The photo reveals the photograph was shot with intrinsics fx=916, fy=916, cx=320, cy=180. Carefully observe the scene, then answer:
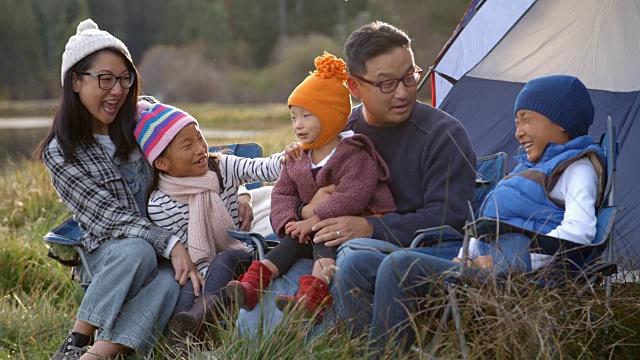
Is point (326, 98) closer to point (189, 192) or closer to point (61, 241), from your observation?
point (189, 192)

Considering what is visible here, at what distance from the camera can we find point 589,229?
2893mm

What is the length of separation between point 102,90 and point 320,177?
40.0 inches

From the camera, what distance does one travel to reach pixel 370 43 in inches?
132

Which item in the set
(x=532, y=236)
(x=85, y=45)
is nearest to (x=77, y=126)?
(x=85, y=45)

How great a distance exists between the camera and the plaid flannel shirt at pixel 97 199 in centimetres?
365

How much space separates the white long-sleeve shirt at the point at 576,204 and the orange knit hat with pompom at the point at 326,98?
0.70m

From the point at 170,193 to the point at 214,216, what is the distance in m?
0.20

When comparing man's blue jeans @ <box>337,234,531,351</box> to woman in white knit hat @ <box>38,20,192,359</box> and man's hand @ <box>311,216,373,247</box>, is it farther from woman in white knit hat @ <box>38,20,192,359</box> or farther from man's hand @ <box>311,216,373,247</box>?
woman in white knit hat @ <box>38,20,192,359</box>

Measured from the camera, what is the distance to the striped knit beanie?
367 centimetres

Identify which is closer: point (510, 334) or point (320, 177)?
point (510, 334)

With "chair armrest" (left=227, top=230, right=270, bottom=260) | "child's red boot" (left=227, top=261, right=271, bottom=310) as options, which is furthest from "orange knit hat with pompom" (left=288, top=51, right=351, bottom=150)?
"child's red boot" (left=227, top=261, right=271, bottom=310)

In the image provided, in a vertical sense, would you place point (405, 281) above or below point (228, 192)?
above

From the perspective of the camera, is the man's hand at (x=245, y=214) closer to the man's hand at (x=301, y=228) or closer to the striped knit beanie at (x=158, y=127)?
the striped knit beanie at (x=158, y=127)

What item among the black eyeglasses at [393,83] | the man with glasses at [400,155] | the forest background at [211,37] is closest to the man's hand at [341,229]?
the man with glasses at [400,155]
